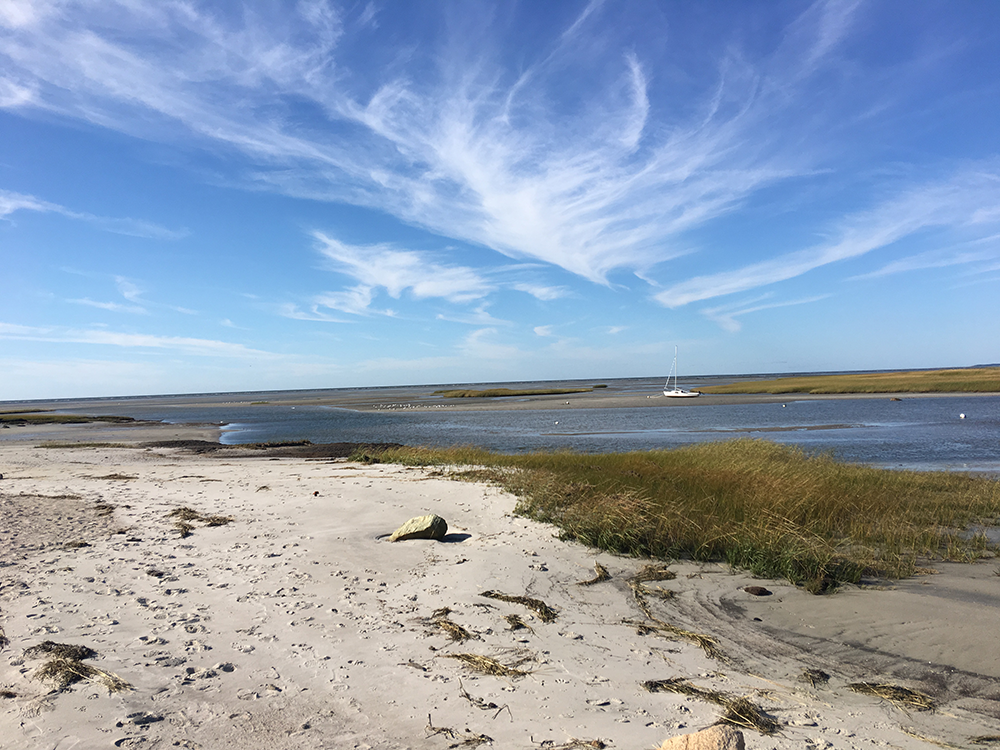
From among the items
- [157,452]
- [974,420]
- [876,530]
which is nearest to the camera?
[876,530]

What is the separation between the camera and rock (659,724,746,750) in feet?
11.3

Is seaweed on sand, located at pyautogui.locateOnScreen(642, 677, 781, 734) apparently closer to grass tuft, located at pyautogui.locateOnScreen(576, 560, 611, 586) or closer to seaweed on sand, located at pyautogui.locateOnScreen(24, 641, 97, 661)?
grass tuft, located at pyautogui.locateOnScreen(576, 560, 611, 586)

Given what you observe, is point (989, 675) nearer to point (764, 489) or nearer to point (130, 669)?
point (764, 489)

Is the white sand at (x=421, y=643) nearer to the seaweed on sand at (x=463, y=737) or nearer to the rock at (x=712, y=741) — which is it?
the seaweed on sand at (x=463, y=737)

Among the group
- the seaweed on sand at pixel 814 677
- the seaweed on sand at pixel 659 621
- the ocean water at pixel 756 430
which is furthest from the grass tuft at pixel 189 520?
the ocean water at pixel 756 430

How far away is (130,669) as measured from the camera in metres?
5.22

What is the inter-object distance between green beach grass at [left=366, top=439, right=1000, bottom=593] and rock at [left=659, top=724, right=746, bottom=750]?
498cm

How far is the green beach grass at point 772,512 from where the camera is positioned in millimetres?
8570

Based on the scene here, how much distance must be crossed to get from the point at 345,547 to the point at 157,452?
963 inches

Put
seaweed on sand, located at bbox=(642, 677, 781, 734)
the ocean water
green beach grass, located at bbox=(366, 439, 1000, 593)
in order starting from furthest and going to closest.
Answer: the ocean water → green beach grass, located at bbox=(366, 439, 1000, 593) → seaweed on sand, located at bbox=(642, 677, 781, 734)

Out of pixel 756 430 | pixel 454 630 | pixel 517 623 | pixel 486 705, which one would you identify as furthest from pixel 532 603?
pixel 756 430

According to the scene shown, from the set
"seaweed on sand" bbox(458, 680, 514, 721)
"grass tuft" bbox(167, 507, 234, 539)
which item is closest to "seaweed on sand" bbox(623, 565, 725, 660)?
"seaweed on sand" bbox(458, 680, 514, 721)

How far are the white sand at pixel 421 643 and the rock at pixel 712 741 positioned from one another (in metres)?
0.72

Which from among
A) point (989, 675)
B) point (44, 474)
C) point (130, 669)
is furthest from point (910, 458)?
→ point (44, 474)
